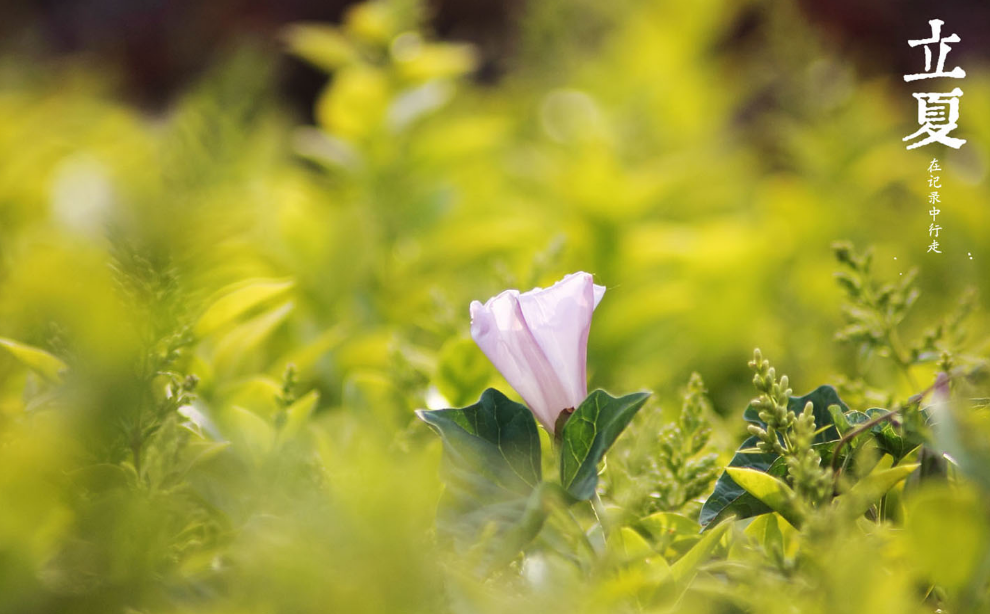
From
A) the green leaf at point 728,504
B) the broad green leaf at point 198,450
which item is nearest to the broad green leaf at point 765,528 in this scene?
the green leaf at point 728,504

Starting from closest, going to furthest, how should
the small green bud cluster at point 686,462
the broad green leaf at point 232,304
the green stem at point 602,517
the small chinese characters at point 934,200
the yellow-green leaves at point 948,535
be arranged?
1. the yellow-green leaves at point 948,535
2. the green stem at point 602,517
3. the small green bud cluster at point 686,462
4. the broad green leaf at point 232,304
5. the small chinese characters at point 934,200

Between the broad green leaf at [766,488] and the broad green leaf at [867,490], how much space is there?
0.03m

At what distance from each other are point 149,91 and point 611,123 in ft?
11.3

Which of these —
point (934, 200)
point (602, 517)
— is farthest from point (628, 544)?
point (934, 200)

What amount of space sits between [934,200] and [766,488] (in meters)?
1.09

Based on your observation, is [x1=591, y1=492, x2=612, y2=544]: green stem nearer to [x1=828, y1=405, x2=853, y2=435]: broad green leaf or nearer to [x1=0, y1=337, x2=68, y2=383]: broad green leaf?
[x1=828, y1=405, x2=853, y2=435]: broad green leaf

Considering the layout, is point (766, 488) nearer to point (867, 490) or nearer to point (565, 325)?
point (867, 490)

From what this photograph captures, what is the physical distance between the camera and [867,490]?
1.49ft

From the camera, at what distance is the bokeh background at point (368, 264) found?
0.44m

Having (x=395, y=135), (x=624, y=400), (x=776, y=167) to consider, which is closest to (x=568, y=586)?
(x=624, y=400)

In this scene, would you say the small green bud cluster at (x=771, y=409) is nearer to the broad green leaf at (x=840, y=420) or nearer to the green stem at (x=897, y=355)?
the broad green leaf at (x=840, y=420)

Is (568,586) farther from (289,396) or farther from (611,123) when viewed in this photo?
(611,123)

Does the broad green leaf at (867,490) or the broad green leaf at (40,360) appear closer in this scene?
the broad green leaf at (867,490)

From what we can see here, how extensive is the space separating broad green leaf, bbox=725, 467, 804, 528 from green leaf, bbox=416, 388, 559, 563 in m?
0.11
